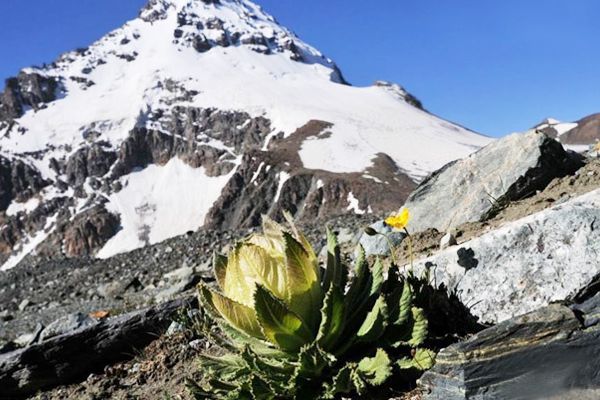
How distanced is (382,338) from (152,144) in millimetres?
133868

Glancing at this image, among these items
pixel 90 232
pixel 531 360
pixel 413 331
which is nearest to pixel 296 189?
pixel 90 232

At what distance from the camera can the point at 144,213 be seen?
113375 mm

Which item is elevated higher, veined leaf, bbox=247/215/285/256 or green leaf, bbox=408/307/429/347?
veined leaf, bbox=247/215/285/256

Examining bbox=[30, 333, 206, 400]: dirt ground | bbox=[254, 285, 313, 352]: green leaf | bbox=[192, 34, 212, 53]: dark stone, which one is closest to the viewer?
bbox=[254, 285, 313, 352]: green leaf

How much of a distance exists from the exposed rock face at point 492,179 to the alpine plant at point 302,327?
93.8 inches

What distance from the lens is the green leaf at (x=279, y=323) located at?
2.91 meters

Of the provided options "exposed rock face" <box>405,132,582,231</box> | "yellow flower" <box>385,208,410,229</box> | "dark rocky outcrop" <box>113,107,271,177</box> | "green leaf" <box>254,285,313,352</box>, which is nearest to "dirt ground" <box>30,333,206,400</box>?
"green leaf" <box>254,285,313,352</box>

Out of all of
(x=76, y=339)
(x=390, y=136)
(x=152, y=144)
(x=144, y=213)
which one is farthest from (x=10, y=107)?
(x=76, y=339)

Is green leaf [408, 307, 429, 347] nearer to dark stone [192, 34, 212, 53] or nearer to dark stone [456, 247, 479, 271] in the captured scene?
dark stone [456, 247, 479, 271]

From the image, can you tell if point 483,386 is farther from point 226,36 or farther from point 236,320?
point 226,36

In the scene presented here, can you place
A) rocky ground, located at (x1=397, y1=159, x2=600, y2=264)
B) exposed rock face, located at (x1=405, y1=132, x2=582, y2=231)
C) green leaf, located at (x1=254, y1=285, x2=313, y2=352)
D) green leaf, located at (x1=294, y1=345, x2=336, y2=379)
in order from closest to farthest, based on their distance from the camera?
green leaf, located at (x1=254, y1=285, x2=313, y2=352) < green leaf, located at (x1=294, y1=345, x2=336, y2=379) < rocky ground, located at (x1=397, y1=159, x2=600, y2=264) < exposed rock face, located at (x1=405, y1=132, x2=582, y2=231)

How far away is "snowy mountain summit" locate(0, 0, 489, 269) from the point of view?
90.3 meters

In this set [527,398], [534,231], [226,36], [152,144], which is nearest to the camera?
[527,398]

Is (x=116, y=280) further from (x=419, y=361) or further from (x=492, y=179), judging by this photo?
(x=419, y=361)
